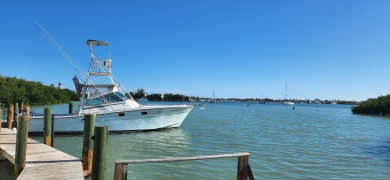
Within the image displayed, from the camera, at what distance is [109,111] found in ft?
70.0

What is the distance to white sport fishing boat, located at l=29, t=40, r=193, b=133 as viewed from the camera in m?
20.6

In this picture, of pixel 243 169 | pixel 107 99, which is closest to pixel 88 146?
pixel 243 169

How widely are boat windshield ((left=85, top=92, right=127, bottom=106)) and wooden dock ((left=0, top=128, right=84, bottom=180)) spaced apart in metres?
10.7

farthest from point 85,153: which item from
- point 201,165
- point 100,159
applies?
point 201,165

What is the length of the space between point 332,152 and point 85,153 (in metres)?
13.5

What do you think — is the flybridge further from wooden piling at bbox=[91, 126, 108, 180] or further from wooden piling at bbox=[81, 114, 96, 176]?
wooden piling at bbox=[91, 126, 108, 180]

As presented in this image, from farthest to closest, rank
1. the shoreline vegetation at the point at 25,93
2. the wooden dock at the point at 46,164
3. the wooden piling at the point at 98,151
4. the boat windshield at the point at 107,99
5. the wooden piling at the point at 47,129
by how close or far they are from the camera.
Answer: the shoreline vegetation at the point at 25,93, the boat windshield at the point at 107,99, the wooden piling at the point at 47,129, the wooden piling at the point at 98,151, the wooden dock at the point at 46,164

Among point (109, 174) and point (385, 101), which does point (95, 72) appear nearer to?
point (109, 174)

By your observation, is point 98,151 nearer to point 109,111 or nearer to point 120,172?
point 120,172

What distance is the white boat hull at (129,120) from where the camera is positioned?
2034 cm

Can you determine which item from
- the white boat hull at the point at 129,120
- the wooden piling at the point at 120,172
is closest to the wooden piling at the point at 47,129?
the white boat hull at the point at 129,120

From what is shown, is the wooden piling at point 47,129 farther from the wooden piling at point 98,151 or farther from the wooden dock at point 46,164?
the wooden piling at point 98,151

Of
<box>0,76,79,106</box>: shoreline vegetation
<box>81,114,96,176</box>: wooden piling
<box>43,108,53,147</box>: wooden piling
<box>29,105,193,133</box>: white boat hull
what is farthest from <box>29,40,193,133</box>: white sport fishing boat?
<box>0,76,79,106</box>: shoreline vegetation

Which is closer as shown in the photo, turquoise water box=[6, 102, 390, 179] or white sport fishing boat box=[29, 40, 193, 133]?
turquoise water box=[6, 102, 390, 179]
